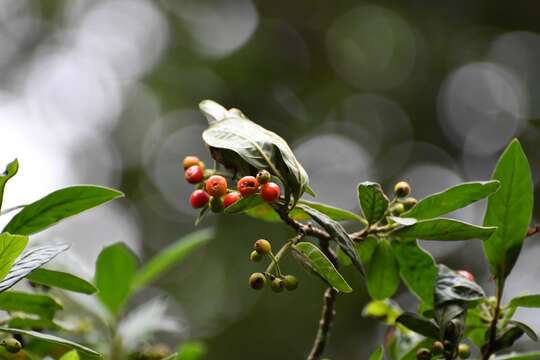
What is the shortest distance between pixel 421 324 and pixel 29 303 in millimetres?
632

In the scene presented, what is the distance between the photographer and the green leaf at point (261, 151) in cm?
100

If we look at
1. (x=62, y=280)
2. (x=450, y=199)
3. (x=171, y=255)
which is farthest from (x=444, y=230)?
(x=171, y=255)

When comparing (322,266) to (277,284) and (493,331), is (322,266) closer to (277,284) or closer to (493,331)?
(277,284)

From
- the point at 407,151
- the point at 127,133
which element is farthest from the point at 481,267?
the point at 127,133

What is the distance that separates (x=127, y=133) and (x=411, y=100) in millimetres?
3862

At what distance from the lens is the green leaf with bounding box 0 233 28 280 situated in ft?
3.02

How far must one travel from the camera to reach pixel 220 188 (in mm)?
1034

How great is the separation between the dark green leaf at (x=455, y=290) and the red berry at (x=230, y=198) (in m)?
0.35

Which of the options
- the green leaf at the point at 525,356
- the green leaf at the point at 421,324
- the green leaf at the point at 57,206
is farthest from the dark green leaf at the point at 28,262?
the green leaf at the point at 525,356

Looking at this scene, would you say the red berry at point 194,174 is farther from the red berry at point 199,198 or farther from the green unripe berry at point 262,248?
the green unripe berry at point 262,248

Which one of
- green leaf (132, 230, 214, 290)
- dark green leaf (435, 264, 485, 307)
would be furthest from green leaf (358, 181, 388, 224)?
green leaf (132, 230, 214, 290)

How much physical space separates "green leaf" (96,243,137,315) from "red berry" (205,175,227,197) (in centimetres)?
67

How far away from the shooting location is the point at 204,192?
42.1 inches

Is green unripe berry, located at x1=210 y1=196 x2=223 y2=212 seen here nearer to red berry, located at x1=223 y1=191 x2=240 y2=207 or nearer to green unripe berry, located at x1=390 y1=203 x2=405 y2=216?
red berry, located at x1=223 y1=191 x2=240 y2=207
